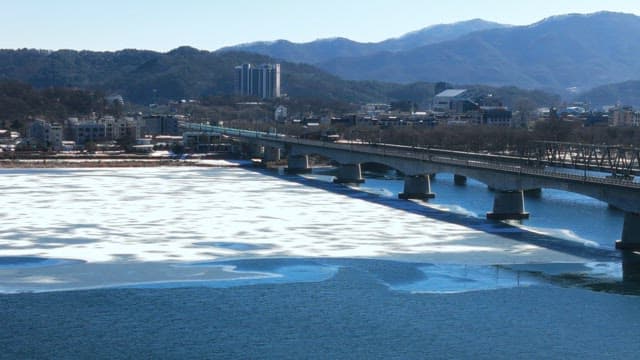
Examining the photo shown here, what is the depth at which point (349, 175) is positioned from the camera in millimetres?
58594

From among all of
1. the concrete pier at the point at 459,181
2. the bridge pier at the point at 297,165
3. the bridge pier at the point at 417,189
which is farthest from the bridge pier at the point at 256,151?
the bridge pier at the point at 417,189

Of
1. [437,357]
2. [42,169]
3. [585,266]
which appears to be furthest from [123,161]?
[437,357]

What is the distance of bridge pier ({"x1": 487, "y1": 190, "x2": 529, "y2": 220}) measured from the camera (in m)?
38.9

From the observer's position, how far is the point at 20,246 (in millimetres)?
30109

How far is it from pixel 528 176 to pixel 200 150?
5114 centimetres

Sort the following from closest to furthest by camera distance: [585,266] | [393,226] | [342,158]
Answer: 1. [585,266]
2. [393,226]
3. [342,158]

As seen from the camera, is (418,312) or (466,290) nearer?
(418,312)

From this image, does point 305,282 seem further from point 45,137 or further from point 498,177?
point 45,137

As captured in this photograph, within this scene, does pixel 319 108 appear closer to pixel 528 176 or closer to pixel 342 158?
pixel 342 158

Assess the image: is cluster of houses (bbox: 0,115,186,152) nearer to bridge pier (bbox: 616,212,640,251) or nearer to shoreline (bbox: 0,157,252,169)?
shoreline (bbox: 0,157,252,169)

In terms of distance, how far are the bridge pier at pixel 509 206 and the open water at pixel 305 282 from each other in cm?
109

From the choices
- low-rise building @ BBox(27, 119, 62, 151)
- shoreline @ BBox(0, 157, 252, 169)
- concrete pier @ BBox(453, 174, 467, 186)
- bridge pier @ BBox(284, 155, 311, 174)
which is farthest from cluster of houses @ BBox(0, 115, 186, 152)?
concrete pier @ BBox(453, 174, 467, 186)

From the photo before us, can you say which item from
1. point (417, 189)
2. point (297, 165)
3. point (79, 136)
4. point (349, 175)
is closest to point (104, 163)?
point (297, 165)

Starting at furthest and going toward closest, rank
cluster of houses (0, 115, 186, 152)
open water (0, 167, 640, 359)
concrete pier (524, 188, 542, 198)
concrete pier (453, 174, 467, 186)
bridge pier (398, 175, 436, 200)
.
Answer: cluster of houses (0, 115, 186, 152)
concrete pier (453, 174, 467, 186)
concrete pier (524, 188, 542, 198)
bridge pier (398, 175, 436, 200)
open water (0, 167, 640, 359)
